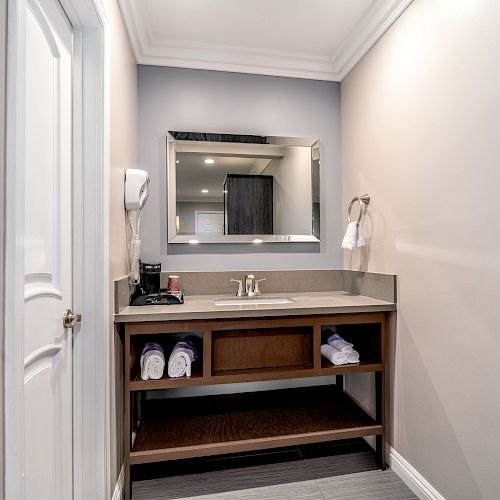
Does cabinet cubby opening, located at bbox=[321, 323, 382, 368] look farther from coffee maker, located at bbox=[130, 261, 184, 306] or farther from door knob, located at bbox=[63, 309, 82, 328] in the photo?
door knob, located at bbox=[63, 309, 82, 328]

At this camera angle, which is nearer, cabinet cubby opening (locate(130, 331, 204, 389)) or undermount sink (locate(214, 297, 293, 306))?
cabinet cubby opening (locate(130, 331, 204, 389))

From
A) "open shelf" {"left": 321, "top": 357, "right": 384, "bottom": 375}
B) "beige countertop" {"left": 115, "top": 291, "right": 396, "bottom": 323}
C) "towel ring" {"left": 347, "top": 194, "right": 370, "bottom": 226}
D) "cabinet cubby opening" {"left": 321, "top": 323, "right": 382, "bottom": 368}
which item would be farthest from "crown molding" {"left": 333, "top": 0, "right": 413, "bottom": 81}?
"open shelf" {"left": 321, "top": 357, "right": 384, "bottom": 375}

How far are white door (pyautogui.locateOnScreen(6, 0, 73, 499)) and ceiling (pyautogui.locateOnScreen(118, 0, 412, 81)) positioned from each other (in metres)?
0.78

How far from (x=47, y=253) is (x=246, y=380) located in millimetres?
1101

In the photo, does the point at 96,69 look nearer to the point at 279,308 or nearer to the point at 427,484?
the point at 279,308

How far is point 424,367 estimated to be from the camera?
5.24 ft

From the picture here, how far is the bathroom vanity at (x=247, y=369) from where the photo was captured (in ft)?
5.35

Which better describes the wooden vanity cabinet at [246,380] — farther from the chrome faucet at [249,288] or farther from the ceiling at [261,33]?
the ceiling at [261,33]

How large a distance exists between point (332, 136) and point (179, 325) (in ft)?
5.70

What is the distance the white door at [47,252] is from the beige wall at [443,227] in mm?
1540

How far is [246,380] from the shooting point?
1703 millimetres

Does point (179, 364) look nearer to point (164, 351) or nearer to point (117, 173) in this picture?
point (164, 351)

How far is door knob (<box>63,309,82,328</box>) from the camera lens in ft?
4.11

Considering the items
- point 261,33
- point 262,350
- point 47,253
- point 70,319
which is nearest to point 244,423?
point 262,350
